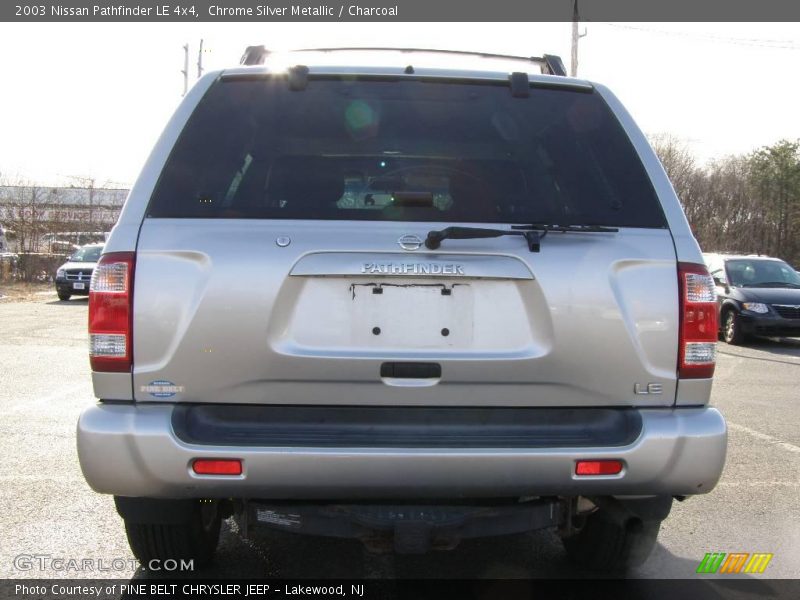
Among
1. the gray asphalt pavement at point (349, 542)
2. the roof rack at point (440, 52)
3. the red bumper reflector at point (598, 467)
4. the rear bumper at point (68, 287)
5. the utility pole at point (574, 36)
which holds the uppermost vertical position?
the utility pole at point (574, 36)

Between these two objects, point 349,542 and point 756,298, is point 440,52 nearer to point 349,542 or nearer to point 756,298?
point 349,542

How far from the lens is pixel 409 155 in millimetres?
3244

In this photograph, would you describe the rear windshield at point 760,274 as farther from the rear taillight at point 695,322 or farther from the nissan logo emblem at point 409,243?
the nissan logo emblem at point 409,243

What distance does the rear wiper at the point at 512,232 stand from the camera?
2.59 m

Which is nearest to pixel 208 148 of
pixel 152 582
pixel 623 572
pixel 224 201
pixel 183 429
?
pixel 224 201

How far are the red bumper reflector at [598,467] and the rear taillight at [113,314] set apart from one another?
1.53 meters

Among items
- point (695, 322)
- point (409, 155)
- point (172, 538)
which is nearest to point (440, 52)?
point (409, 155)

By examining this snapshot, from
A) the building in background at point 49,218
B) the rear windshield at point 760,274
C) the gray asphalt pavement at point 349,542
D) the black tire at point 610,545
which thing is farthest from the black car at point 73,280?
the black tire at point 610,545

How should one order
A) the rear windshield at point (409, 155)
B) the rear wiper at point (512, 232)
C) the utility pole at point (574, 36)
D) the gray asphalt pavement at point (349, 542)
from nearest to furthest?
the rear wiper at point (512, 232) < the rear windshield at point (409, 155) < the gray asphalt pavement at point (349, 542) < the utility pole at point (574, 36)

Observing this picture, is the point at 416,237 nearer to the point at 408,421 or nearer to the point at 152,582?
the point at 408,421

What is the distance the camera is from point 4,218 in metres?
25.7

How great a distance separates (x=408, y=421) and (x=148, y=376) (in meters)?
0.88

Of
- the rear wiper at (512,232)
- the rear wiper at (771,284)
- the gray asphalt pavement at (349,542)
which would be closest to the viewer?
the rear wiper at (512,232)

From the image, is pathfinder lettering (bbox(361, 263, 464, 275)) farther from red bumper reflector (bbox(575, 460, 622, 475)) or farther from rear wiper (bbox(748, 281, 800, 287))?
rear wiper (bbox(748, 281, 800, 287))
